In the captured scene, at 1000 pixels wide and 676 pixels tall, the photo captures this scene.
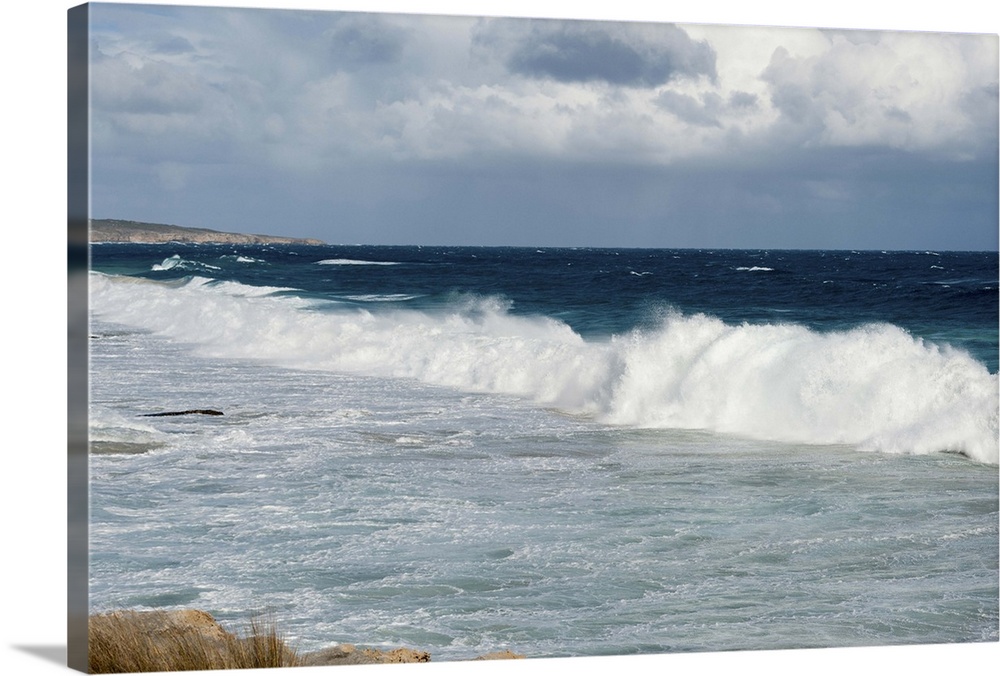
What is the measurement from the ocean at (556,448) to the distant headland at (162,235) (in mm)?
88

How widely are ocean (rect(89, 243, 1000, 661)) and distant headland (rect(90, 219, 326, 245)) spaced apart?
0.09 m

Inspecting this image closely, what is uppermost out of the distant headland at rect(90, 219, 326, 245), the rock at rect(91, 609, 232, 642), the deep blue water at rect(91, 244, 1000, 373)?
the distant headland at rect(90, 219, 326, 245)

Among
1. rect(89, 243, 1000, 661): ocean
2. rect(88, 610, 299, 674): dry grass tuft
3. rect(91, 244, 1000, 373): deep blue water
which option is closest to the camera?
rect(88, 610, 299, 674): dry grass tuft

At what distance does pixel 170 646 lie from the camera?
235 inches

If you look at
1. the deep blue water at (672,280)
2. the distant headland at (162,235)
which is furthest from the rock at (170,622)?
the deep blue water at (672,280)

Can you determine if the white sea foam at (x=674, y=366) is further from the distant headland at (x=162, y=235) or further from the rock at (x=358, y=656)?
the rock at (x=358, y=656)

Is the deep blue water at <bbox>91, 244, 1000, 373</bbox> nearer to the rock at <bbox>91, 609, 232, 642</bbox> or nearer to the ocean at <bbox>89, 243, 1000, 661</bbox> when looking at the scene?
the ocean at <bbox>89, 243, 1000, 661</bbox>

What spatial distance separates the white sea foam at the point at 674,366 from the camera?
7547 mm

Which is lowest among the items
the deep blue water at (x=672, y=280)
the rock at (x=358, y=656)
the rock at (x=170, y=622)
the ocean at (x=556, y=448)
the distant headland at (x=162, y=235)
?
the rock at (x=358, y=656)

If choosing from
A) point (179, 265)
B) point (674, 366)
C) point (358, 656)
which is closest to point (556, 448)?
point (674, 366)

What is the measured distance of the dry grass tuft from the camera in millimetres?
5945

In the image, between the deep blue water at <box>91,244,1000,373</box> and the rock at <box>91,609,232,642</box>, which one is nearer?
the rock at <box>91,609,232,642</box>

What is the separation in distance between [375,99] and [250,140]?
61 cm

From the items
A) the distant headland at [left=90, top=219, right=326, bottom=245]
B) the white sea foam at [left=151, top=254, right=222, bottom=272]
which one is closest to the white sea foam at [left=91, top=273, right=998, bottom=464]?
the white sea foam at [left=151, top=254, right=222, bottom=272]
